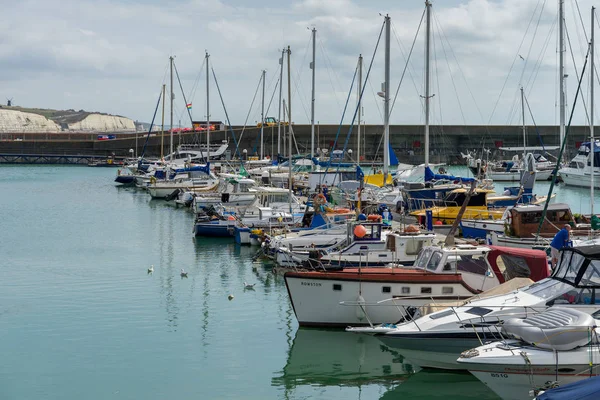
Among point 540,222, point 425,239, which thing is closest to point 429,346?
point 425,239

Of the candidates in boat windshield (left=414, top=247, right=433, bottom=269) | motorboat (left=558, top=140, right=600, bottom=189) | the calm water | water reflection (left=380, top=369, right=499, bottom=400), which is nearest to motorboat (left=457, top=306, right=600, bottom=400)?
water reflection (left=380, top=369, right=499, bottom=400)

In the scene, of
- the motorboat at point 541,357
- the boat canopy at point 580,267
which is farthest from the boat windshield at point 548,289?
the motorboat at point 541,357

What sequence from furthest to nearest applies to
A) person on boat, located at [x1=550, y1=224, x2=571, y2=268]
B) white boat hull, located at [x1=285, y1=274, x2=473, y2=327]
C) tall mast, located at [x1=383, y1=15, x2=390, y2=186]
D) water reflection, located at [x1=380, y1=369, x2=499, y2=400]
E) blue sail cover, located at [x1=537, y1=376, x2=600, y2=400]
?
tall mast, located at [x1=383, y1=15, x2=390, y2=186] < white boat hull, located at [x1=285, y1=274, x2=473, y2=327] < person on boat, located at [x1=550, y1=224, x2=571, y2=268] < water reflection, located at [x1=380, y1=369, x2=499, y2=400] < blue sail cover, located at [x1=537, y1=376, x2=600, y2=400]

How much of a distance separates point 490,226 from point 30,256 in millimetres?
18961

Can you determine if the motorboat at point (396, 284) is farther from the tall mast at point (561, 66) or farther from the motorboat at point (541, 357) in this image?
the tall mast at point (561, 66)

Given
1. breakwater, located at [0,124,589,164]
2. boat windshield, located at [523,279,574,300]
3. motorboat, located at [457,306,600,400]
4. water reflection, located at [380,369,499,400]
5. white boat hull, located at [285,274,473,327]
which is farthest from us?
breakwater, located at [0,124,589,164]

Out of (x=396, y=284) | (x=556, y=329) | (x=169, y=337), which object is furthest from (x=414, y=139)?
(x=556, y=329)

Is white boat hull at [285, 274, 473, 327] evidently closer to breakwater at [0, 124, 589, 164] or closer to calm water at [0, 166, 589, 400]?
calm water at [0, 166, 589, 400]

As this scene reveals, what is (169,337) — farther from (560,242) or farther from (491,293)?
(560,242)

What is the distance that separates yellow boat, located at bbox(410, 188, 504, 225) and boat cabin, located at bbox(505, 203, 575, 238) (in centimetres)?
533

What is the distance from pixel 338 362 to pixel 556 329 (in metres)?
6.19

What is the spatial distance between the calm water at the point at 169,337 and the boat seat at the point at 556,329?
2356mm

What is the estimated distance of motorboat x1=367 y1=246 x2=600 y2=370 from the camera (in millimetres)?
16453

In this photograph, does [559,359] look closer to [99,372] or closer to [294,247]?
[99,372]
